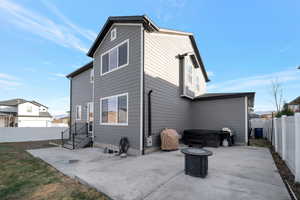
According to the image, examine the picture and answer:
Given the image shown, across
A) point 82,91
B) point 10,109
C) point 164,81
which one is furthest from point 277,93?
point 10,109

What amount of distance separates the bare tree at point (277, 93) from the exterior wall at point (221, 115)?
17145 mm

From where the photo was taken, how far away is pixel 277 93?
22188 mm

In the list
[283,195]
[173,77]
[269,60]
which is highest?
[269,60]

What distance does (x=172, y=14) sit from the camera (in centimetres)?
1149

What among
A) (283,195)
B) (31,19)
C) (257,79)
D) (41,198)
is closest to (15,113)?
(31,19)

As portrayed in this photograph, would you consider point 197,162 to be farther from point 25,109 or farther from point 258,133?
point 25,109

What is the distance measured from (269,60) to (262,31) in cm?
568

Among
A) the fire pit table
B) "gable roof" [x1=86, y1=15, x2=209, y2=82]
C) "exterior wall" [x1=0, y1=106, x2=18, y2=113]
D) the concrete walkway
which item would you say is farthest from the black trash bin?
"exterior wall" [x1=0, y1=106, x2=18, y2=113]

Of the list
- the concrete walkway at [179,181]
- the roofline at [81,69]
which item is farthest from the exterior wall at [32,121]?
the concrete walkway at [179,181]

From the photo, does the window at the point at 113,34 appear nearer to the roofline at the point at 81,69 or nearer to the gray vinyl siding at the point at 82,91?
the roofline at the point at 81,69

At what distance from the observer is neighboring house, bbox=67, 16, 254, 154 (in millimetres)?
7109

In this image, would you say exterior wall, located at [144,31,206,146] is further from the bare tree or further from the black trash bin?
the bare tree

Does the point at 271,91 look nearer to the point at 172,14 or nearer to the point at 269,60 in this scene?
the point at 269,60

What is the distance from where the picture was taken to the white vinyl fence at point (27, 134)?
12.9 meters
